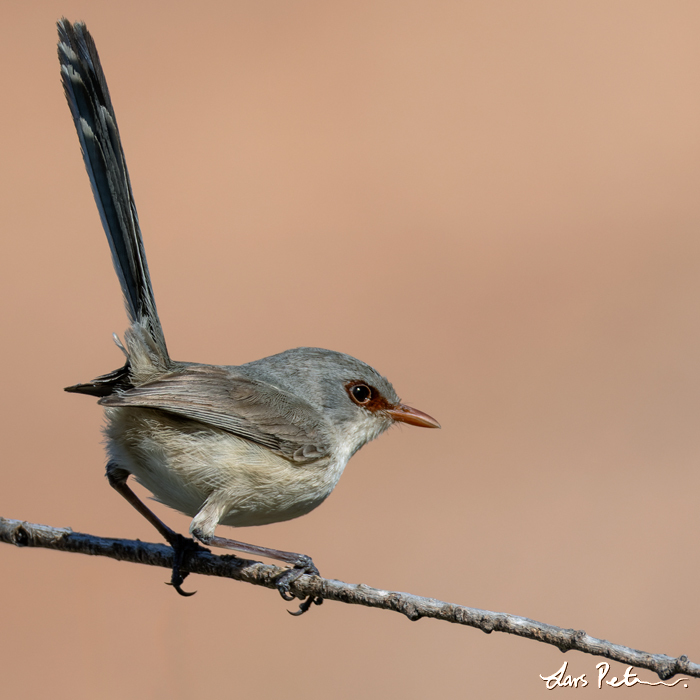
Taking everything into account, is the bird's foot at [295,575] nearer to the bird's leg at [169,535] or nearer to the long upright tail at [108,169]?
the bird's leg at [169,535]

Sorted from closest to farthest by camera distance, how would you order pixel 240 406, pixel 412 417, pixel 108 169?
pixel 108 169, pixel 240 406, pixel 412 417

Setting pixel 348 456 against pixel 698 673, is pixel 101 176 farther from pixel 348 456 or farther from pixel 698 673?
pixel 698 673

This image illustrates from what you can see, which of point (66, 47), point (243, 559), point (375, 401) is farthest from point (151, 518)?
point (66, 47)

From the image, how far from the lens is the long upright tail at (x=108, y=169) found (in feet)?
8.95

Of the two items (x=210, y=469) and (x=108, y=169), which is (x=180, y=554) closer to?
(x=210, y=469)

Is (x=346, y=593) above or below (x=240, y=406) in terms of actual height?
below

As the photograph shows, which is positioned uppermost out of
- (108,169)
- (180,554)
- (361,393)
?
(108,169)

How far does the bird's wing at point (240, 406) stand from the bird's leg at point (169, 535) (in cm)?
59

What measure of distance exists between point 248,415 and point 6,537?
1.08m

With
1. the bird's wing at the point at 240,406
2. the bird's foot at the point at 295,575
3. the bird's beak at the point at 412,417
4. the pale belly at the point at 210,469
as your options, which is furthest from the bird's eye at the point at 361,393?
the bird's foot at the point at 295,575

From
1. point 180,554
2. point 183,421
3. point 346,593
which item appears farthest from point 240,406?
point 346,593

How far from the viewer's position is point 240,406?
297 centimetres

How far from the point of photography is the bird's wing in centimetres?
280

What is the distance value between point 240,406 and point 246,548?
0.58 m
